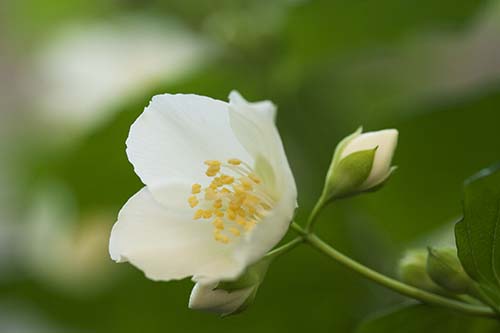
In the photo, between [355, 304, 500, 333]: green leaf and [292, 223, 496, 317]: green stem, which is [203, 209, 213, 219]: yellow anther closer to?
[292, 223, 496, 317]: green stem

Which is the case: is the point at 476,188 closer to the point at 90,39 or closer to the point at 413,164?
the point at 413,164

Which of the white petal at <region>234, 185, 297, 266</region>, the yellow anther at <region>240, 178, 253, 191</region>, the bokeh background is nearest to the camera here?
the white petal at <region>234, 185, 297, 266</region>

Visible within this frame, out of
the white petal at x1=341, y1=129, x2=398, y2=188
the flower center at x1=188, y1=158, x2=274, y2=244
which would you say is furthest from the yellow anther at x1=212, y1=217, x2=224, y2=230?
the white petal at x1=341, y1=129, x2=398, y2=188

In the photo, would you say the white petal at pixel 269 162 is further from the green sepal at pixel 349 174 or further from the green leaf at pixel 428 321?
the green leaf at pixel 428 321

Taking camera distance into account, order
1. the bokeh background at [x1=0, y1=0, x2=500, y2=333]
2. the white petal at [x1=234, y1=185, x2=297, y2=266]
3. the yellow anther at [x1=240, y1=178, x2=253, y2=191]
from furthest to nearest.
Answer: the bokeh background at [x1=0, y1=0, x2=500, y2=333], the yellow anther at [x1=240, y1=178, x2=253, y2=191], the white petal at [x1=234, y1=185, x2=297, y2=266]

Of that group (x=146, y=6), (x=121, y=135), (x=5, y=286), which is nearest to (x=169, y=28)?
(x=146, y=6)

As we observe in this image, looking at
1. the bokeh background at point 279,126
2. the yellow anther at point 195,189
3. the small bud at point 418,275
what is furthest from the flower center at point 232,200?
the bokeh background at point 279,126

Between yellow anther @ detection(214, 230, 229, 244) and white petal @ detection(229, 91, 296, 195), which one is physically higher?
white petal @ detection(229, 91, 296, 195)
